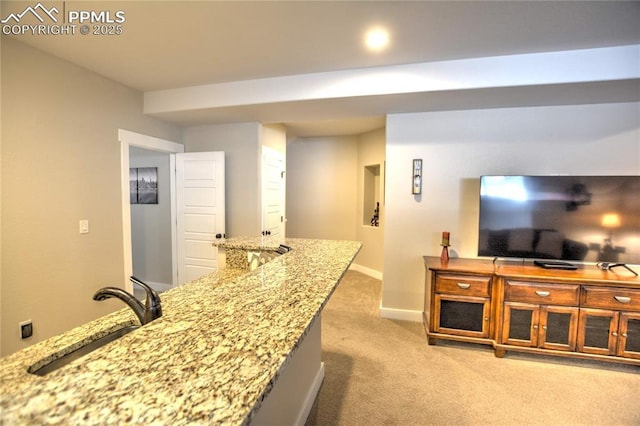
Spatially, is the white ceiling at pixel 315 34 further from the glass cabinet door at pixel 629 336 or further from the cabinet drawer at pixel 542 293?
the glass cabinet door at pixel 629 336

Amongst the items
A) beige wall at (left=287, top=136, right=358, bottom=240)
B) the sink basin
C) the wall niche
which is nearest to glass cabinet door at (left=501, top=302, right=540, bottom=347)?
the wall niche

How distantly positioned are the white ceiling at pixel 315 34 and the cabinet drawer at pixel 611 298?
1.65 meters

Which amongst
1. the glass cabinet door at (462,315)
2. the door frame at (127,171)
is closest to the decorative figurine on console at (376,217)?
the glass cabinet door at (462,315)

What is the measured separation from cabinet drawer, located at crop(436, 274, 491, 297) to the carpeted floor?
521mm

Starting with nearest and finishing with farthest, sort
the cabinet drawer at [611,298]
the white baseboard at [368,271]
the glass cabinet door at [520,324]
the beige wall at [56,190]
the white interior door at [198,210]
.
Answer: the beige wall at [56,190]
the cabinet drawer at [611,298]
the glass cabinet door at [520,324]
the white interior door at [198,210]
the white baseboard at [368,271]

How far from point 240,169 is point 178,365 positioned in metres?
3.26

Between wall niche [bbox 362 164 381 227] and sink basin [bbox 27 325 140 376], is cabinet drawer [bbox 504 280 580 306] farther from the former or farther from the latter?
sink basin [bbox 27 325 140 376]

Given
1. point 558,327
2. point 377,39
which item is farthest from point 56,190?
point 558,327

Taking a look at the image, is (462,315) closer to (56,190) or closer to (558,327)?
(558,327)

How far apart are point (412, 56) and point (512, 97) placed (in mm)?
1029

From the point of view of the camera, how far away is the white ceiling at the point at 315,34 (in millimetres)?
1737

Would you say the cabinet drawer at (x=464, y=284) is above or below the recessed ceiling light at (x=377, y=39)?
below

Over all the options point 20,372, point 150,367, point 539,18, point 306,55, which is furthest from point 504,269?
point 20,372

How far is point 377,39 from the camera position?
2.08 meters
